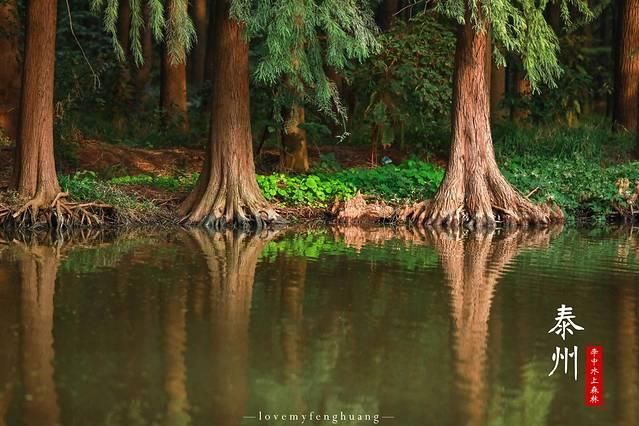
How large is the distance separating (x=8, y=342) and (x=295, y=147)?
11.8m

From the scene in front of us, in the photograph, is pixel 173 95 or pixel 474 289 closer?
pixel 474 289

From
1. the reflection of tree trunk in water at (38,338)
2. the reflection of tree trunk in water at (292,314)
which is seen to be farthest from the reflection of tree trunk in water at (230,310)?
the reflection of tree trunk in water at (38,338)

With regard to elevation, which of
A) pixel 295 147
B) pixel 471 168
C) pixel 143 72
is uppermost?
pixel 143 72

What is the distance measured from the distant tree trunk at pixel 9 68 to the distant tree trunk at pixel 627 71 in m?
12.6

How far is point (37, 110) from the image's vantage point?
50.5 feet

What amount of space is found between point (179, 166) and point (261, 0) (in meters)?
5.86

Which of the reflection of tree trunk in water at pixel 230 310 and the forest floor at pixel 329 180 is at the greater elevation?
the forest floor at pixel 329 180

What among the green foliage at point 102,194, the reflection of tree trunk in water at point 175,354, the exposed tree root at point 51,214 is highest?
the green foliage at point 102,194

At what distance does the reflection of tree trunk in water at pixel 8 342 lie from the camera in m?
6.20

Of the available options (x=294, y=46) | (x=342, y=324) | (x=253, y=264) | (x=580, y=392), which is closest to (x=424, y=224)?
(x=294, y=46)

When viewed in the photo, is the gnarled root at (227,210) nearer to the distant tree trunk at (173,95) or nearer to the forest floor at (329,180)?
the forest floor at (329,180)

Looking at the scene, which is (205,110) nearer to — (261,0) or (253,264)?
(261,0)

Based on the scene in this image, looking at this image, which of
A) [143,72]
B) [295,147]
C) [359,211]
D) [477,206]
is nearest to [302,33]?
[359,211]

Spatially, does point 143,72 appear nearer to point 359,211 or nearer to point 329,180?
point 329,180
